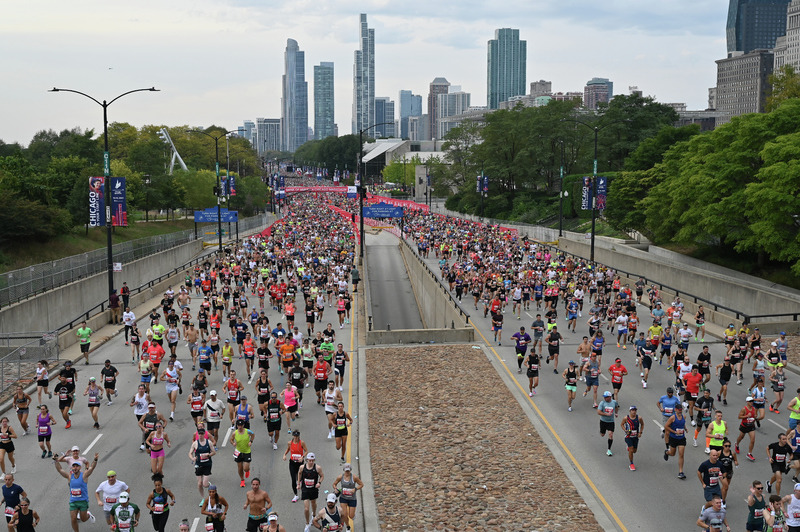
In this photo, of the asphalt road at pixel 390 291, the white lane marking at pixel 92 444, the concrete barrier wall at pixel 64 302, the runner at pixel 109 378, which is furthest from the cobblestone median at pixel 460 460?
the asphalt road at pixel 390 291

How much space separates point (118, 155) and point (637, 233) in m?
83.7

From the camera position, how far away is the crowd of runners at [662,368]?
12.8 m

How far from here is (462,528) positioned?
Answer: 38.5 feet

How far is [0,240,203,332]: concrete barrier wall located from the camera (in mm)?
28078

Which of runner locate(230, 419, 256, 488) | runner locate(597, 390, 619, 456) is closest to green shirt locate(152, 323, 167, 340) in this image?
runner locate(230, 419, 256, 488)

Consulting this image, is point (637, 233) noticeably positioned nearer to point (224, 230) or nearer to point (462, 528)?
point (224, 230)

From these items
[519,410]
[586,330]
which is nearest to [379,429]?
[519,410]

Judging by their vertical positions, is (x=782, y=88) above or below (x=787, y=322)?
above

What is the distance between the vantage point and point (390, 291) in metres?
54.8

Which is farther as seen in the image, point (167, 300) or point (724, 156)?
point (724, 156)

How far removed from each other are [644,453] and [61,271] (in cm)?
2666

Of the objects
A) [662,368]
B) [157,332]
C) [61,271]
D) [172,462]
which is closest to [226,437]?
[172,462]

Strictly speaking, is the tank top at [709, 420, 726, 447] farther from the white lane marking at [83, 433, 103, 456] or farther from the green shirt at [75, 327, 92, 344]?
the green shirt at [75, 327, 92, 344]

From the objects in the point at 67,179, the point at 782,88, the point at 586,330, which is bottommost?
the point at 586,330
